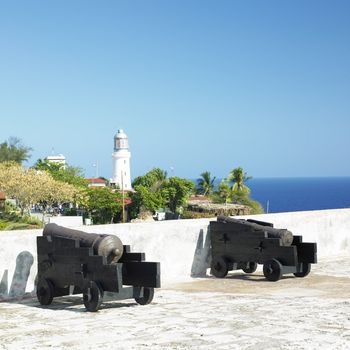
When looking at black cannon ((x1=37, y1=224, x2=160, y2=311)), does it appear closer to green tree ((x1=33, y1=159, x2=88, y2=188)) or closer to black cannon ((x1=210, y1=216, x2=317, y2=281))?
black cannon ((x1=210, y1=216, x2=317, y2=281))

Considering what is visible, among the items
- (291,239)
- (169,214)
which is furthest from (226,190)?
(291,239)

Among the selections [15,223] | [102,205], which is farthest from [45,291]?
[102,205]

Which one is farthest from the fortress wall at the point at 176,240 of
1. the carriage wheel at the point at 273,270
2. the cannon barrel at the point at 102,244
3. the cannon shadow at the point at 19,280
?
the carriage wheel at the point at 273,270

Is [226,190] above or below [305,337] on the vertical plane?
above

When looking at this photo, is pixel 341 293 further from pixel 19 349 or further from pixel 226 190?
pixel 226 190

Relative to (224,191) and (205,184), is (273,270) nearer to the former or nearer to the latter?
(224,191)

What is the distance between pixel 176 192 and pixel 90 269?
96216mm

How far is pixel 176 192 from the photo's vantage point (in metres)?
104

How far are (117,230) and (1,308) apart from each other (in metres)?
2.14

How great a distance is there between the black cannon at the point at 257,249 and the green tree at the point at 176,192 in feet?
300

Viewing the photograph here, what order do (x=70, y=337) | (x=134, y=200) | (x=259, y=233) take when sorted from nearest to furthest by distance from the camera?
(x=70, y=337), (x=259, y=233), (x=134, y=200)

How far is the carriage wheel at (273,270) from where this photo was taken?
33.5 feet

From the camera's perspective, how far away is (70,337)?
20.8ft

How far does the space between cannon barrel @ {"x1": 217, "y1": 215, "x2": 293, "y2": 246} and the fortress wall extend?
0.62 metres
